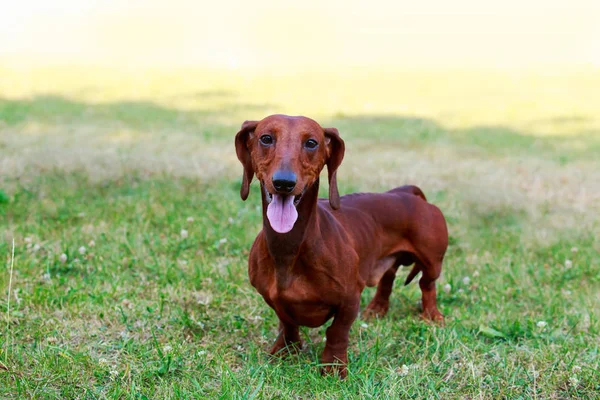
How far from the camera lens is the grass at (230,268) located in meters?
3.67

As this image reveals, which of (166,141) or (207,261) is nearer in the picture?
(207,261)

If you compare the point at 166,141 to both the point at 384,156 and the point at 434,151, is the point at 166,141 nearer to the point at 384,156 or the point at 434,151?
the point at 384,156

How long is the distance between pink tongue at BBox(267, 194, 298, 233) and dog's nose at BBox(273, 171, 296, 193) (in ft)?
0.55

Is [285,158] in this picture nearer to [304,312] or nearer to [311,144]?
[311,144]

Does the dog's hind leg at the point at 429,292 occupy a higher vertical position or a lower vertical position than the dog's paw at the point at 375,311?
higher

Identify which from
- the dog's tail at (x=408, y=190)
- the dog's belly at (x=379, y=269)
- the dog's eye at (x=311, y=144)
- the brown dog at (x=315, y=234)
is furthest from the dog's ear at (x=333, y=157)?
the dog's tail at (x=408, y=190)

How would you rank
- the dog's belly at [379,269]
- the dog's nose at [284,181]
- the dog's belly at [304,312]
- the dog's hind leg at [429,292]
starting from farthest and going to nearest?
the dog's hind leg at [429,292] < the dog's belly at [379,269] < the dog's belly at [304,312] < the dog's nose at [284,181]

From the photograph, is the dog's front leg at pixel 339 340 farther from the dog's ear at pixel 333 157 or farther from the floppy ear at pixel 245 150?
the floppy ear at pixel 245 150

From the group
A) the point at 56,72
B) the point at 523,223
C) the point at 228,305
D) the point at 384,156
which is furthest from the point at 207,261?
the point at 56,72

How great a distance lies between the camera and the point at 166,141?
10648 mm

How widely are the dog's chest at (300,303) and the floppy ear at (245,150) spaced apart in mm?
527

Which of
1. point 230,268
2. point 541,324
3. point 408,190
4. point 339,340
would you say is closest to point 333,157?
point 339,340

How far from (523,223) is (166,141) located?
220 inches

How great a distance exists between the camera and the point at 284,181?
3.18m
